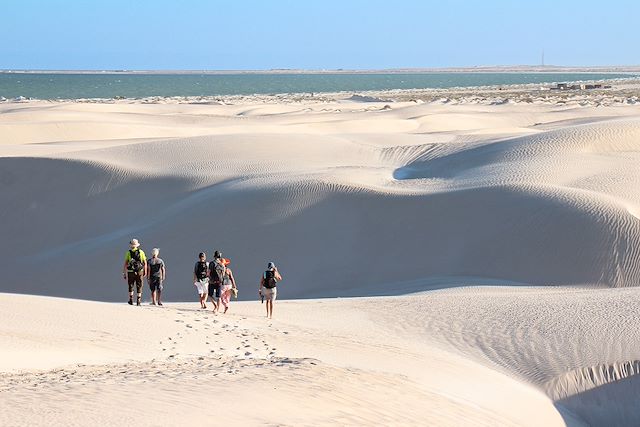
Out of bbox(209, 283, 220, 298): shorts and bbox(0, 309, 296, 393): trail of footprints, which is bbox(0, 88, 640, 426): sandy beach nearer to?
bbox(0, 309, 296, 393): trail of footprints

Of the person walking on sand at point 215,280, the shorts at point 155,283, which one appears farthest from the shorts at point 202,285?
the shorts at point 155,283

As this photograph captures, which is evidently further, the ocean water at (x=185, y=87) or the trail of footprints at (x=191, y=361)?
the ocean water at (x=185, y=87)

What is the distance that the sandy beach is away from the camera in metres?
7.97

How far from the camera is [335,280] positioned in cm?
1703

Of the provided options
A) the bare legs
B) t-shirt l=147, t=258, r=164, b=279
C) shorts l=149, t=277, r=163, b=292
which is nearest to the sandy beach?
the bare legs

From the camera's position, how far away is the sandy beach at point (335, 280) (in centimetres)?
797

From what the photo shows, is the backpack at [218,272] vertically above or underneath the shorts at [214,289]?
above

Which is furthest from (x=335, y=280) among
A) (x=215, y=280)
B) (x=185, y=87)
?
(x=185, y=87)

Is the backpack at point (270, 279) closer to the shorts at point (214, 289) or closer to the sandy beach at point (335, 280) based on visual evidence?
the sandy beach at point (335, 280)

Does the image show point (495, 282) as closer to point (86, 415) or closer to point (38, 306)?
point (38, 306)

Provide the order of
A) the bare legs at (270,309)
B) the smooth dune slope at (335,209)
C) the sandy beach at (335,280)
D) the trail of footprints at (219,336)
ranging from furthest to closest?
the smooth dune slope at (335,209), the bare legs at (270,309), the trail of footprints at (219,336), the sandy beach at (335,280)

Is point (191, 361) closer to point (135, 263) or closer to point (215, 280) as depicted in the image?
point (215, 280)

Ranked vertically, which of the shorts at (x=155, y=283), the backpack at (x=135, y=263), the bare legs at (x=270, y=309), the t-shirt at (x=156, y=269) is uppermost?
the backpack at (x=135, y=263)

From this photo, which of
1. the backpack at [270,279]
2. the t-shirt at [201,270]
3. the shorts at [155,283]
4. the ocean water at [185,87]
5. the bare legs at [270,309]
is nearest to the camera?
the backpack at [270,279]
